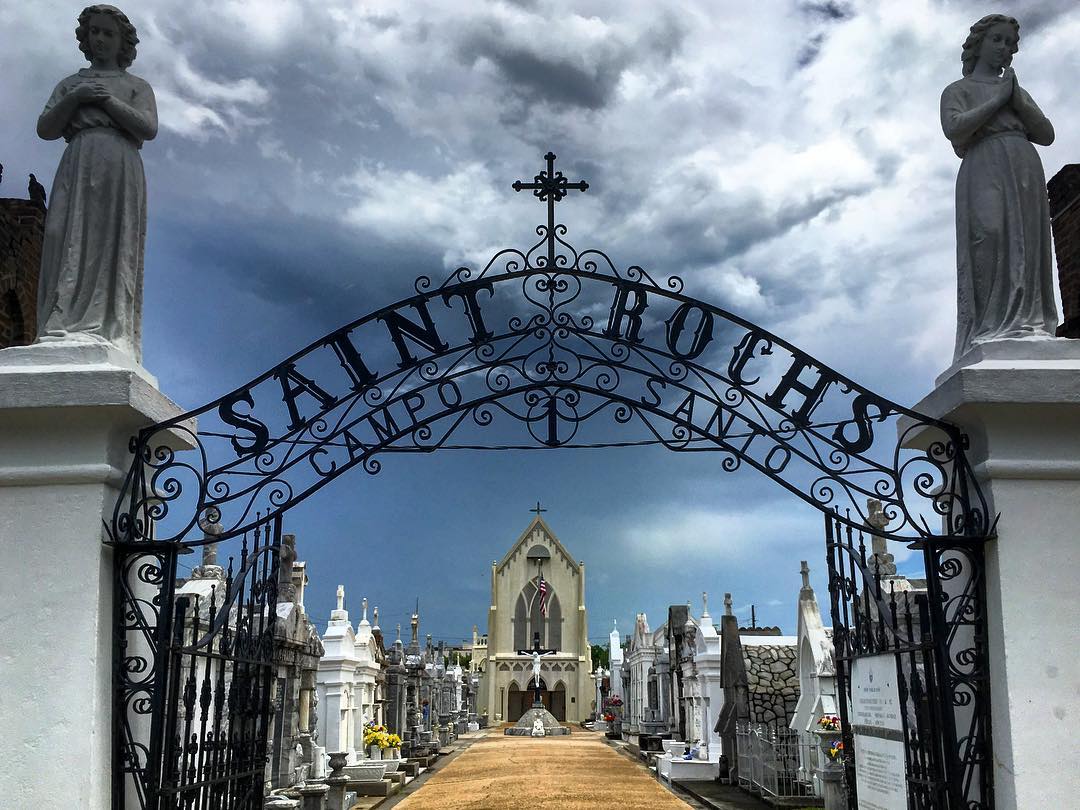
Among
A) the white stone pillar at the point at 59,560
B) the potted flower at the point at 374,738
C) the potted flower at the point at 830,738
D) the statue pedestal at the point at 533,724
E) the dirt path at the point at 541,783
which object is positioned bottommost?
the statue pedestal at the point at 533,724

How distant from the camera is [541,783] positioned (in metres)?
19.6

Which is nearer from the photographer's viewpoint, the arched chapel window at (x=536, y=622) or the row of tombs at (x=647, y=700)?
the row of tombs at (x=647, y=700)

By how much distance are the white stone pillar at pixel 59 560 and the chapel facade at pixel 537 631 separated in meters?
55.8

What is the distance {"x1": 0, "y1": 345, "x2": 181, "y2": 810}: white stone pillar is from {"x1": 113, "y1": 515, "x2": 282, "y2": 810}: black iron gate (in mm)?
102

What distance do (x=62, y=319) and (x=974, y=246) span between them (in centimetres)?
467

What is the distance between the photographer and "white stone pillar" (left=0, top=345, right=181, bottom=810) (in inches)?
174

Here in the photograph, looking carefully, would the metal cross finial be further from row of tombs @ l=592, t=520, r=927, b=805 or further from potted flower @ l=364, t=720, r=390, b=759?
potted flower @ l=364, t=720, r=390, b=759

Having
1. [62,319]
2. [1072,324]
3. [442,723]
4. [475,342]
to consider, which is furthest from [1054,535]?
[442,723]

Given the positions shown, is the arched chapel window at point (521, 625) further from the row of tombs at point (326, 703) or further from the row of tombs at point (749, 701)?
the row of tombs at point (326, 703)

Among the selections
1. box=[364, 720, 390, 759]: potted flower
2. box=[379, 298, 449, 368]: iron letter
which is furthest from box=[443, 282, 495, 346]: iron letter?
box=[364, 720, 390, 759]: potted flower

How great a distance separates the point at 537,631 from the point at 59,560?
59.9 meters

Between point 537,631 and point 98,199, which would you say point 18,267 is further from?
point 537,631

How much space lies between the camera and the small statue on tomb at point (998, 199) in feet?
16.5

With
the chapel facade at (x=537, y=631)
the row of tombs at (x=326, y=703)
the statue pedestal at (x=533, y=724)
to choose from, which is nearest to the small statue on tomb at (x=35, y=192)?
the row of tombs at (x=326, y=703)
